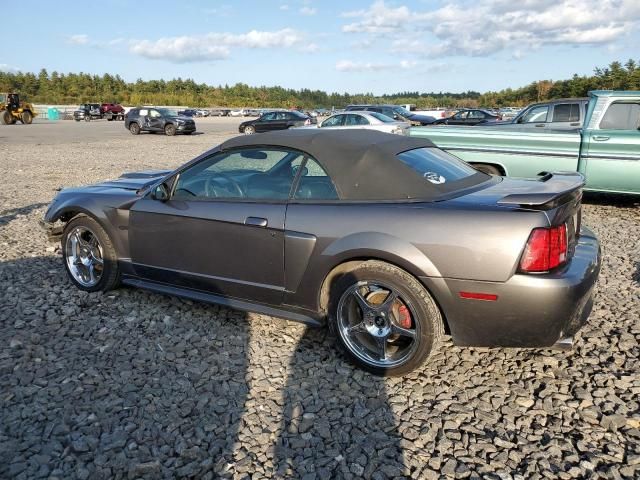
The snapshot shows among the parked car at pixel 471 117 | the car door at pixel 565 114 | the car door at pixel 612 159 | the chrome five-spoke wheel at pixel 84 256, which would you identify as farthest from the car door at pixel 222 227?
the parked car at pixel 471 117

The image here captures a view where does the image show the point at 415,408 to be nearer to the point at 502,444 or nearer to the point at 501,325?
the point at 502,444

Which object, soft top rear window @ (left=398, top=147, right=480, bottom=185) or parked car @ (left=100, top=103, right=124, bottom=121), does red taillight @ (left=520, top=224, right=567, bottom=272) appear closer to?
soft top rear window @ (left=398, top=147, right=480, bottom=185)

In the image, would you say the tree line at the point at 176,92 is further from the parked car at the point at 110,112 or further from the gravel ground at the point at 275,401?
the gravel ground at the point at 275,401

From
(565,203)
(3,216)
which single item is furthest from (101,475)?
(3,216)

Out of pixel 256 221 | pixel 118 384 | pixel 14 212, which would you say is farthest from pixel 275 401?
pixel 14 212

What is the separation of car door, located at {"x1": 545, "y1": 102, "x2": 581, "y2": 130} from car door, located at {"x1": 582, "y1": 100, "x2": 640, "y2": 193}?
12.8 ft

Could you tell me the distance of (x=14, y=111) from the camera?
35.9 m

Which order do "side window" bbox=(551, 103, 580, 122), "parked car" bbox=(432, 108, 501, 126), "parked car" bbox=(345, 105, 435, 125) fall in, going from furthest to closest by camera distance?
"parked car" bbox=(432, 108, 501, 126)
"parked car" bbox=(345, 105, 435, 125)
"side window" bbox=(551, 103, 580, 122)

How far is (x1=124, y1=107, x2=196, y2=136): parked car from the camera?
27016mm

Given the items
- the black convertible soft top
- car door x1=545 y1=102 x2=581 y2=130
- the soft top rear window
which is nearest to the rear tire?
car door x1=545 y1=102 x2=581 y2=130

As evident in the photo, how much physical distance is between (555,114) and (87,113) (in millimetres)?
46563

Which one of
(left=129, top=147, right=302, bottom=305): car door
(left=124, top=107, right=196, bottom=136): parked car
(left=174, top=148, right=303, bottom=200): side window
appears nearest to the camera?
(left=129, top=147, right=302, bottom=305): car door

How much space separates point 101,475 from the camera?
2359 millimetres

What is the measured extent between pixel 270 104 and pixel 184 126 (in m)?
80.1
